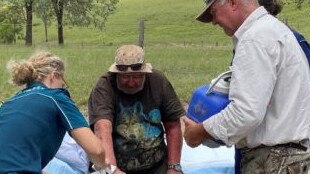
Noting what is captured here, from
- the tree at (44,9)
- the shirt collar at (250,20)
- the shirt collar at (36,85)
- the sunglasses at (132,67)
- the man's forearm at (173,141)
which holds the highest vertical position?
the shirt collar at (250,20)

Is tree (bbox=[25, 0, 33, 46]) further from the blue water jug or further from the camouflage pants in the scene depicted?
the camouflage pants

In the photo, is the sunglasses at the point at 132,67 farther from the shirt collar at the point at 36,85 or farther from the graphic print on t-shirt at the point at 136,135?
the shirt collar at the point at 36,85

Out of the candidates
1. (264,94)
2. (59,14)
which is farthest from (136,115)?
(59,14)

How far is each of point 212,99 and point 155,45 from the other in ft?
82.5

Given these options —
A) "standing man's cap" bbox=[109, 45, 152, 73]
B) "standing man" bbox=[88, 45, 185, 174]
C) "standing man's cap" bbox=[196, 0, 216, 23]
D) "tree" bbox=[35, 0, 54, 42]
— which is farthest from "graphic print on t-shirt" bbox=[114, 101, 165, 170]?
"tree" bbox=[35, 0, 54, 42]

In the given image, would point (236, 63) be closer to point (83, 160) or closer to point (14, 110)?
point (14, 110)

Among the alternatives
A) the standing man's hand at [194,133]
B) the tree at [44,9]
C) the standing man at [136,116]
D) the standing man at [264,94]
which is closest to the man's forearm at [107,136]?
the standing man at [136,116]

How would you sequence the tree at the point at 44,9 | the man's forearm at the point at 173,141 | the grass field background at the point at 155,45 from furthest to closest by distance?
the tree at the point at 44,9 < the grass field background at the point at 155,45 < the man's forearm at the point at 173,141

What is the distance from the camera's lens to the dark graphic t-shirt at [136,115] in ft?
14.3

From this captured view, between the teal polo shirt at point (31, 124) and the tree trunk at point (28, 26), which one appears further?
the tree trunk at point (28, 26)

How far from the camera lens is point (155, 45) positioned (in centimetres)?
2803

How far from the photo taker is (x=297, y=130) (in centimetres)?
274

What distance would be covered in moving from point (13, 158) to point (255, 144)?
1173 millimetres

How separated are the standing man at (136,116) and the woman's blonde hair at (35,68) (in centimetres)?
93
